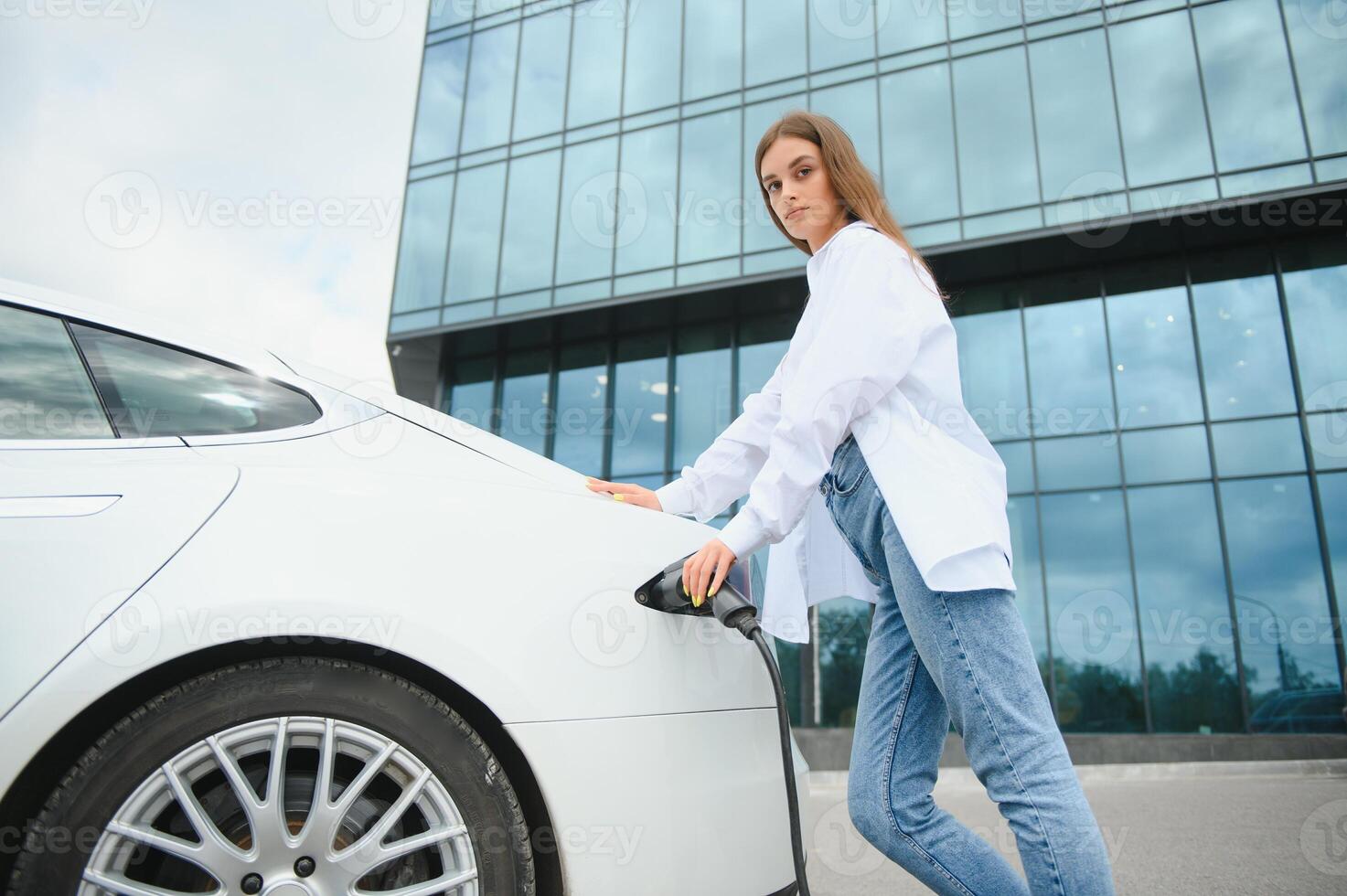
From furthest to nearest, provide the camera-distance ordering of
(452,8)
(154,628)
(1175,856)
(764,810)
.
Result: (452,8) < (1175,856) < (764,810) < (154,628)

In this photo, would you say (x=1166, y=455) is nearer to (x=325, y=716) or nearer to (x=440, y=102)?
(x=325, y=716)

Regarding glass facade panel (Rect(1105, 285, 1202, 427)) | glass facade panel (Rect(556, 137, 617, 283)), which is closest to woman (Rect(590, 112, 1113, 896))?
glass facade panel (Rect(1105, 285, 1202, 427))

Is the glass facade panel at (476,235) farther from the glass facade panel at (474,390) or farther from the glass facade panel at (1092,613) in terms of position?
the glass facade panel at (1092,613)

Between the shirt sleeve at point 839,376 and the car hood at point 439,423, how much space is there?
410 millimetres

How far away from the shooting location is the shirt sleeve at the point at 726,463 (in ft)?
6.58

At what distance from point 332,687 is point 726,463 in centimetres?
104

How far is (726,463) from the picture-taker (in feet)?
6.66

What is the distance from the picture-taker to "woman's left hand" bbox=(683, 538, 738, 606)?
4.55 ft

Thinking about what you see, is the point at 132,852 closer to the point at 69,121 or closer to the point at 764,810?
the point at 764,810

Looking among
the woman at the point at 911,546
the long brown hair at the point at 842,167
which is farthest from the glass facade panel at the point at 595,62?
the woman at the point at 911,546

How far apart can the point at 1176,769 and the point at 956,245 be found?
21.6 ft

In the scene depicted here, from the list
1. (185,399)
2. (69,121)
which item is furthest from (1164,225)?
(69,121)

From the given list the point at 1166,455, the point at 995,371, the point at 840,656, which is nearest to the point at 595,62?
the point at 995,371

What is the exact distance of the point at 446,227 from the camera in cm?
1330
